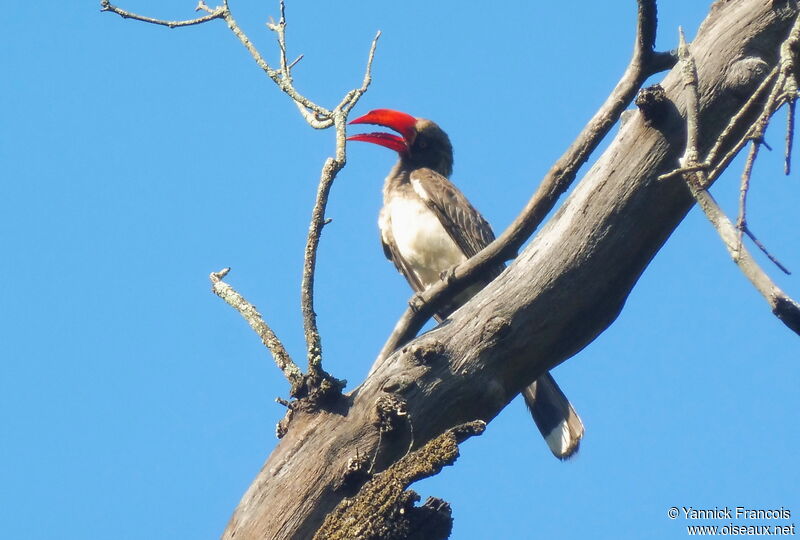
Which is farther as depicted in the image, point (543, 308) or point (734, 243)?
point (543, 308)

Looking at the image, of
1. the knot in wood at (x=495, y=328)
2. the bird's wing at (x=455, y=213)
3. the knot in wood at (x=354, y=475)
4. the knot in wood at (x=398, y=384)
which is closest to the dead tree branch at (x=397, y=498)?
the knot in wood at (x=354, y=475)

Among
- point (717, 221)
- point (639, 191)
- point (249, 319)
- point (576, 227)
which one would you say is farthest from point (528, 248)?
point (717, 221)

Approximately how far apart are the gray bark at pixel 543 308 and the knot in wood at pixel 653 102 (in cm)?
1

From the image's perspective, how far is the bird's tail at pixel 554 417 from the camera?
5.07 metres

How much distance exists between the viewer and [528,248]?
144 inches

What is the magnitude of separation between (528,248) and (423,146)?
4452 mm

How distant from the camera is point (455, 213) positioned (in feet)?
23.1

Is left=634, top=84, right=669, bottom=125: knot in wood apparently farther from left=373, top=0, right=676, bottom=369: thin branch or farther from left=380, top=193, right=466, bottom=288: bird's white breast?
left=380, top=193, right=466, bottom=288: bird's white breast

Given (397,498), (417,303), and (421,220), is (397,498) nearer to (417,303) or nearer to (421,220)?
(417,303)

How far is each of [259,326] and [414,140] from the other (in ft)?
14.6

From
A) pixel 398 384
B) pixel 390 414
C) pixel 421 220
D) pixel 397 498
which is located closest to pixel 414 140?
pixel 421 220

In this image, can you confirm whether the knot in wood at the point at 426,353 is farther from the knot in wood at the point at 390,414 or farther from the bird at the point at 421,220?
the bird at the point at 421,220

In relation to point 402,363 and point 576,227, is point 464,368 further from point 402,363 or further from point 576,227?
point 576,227

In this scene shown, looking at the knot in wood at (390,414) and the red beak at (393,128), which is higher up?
the red beak at (393,128)
